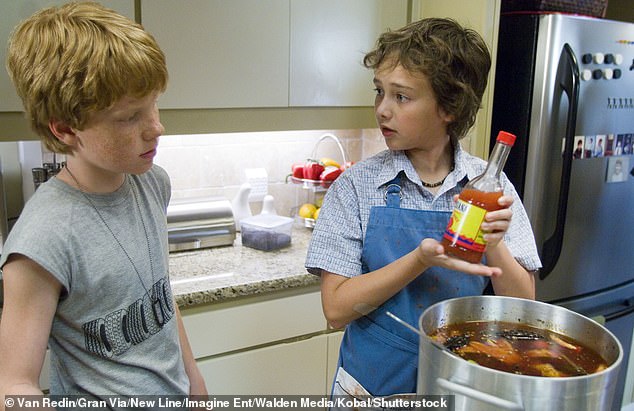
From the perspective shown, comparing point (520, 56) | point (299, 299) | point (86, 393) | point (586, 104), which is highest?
point (520, 56)

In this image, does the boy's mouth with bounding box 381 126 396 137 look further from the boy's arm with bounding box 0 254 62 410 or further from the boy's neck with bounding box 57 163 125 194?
the boy's arm with bounding box 0 254 62 410

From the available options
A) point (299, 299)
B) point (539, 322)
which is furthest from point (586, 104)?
point (539, 322)

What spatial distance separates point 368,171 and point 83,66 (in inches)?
20.9

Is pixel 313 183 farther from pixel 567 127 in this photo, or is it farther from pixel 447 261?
pixel 447 261

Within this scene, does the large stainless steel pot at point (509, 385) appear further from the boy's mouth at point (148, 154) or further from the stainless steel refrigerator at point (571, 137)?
the stainless steel refrigerator at point (571, 137)

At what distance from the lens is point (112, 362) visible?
94 centimetres

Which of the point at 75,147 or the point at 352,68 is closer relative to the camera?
the point at 75,147

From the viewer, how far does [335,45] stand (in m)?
1.91

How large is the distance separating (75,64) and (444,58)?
2.01 ft

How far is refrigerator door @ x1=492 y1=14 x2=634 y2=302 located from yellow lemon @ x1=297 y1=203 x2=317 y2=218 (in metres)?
0.72

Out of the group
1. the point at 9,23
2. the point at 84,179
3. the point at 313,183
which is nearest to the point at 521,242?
the point at 84,179

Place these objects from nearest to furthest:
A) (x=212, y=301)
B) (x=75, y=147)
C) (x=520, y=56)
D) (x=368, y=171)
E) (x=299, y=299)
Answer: (x=75, y=147)
(x=368, y=171)
(x=212, y=301)
(x=299, y=299)
(x=520, y=56)

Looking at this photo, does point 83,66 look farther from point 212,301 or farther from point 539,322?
point 212,301

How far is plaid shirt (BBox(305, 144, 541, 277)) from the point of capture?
1062 millimetres
